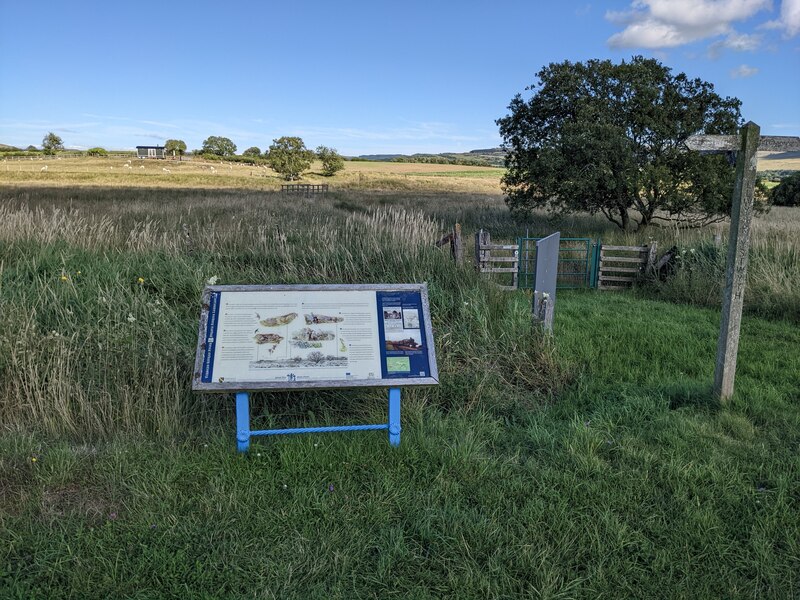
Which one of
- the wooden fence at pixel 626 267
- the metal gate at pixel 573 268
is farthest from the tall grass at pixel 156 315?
the wooden fence at pixel 626 267

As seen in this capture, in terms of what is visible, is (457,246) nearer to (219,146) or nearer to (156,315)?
(156,315)

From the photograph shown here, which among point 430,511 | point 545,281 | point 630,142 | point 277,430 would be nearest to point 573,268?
point 630,142

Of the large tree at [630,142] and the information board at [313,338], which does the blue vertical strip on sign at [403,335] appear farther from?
the large tree at [630,142]

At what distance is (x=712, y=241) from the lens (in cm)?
1327

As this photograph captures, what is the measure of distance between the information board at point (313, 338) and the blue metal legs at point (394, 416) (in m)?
0.18

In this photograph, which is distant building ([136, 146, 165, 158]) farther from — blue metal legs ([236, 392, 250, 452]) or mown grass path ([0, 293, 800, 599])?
mown grass path ([0, 293, 800, 599])

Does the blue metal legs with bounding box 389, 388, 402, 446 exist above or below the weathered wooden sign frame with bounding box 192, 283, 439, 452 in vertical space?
below

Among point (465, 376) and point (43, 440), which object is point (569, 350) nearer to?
point (465, 376)

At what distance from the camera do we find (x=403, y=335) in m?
4.28

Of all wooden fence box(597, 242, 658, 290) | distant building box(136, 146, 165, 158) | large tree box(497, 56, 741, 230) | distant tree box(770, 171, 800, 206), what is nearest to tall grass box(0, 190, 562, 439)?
wooden fence box(597, 242, 658, 290)

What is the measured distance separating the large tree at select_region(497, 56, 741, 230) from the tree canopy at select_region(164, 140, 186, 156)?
382 feet

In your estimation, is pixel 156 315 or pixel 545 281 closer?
pixel 156 315

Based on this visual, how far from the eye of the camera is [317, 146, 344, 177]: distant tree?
82625mm

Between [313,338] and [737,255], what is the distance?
3.69 meters
